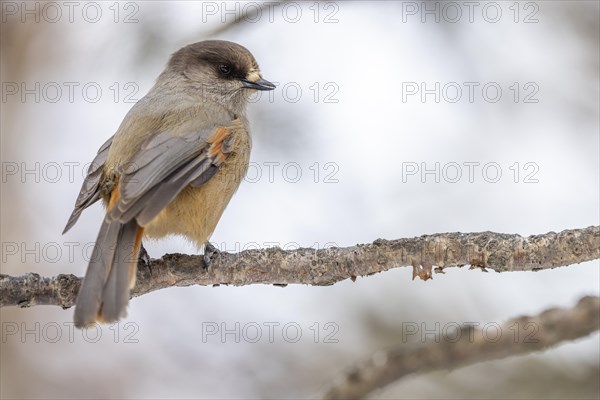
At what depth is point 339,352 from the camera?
5742 mm

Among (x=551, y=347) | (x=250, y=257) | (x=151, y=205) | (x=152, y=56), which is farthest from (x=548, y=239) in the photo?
(x=152, y=56)

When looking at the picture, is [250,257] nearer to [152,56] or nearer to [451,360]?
[451,360]

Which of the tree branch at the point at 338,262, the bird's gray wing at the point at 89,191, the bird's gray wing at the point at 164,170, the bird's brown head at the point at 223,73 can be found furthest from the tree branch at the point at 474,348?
the bird's brown head at the point at 223,73

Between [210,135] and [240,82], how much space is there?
0.92 meters

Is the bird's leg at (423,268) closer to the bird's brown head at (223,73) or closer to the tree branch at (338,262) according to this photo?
the tree branch at (338,262)

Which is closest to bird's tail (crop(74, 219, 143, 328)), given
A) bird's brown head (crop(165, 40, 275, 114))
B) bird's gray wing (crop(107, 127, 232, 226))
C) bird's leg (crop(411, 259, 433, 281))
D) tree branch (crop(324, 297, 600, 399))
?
bird's gray wing (crop(107, 127, 232, 226))

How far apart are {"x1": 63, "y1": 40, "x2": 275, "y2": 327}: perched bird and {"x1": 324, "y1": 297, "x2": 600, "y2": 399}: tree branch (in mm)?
1160

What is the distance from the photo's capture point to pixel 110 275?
390 cm

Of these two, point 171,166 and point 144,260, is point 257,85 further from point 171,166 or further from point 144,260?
point 144,260

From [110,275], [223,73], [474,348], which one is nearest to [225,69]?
[223,73]

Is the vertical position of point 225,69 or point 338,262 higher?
point 225,69

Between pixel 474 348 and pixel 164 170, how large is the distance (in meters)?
1.84

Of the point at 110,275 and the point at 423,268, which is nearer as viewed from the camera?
the point at 423,268

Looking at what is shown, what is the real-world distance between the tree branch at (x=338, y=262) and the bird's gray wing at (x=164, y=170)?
1.38ft
